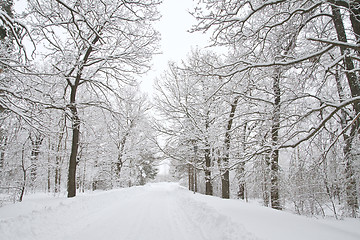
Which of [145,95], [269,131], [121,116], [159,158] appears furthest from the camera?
[145,95]

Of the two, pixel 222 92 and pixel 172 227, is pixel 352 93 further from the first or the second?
pixel 172 227

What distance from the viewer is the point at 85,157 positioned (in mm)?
19219

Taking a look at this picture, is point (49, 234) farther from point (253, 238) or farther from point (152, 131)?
point (152, 131)

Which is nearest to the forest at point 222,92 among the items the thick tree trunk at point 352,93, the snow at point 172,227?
the thick tree trunk at point 352,93

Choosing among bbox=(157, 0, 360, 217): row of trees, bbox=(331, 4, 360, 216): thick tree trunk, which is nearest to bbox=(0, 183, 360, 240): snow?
bbox=(157, 0, 360, 217): row of trees

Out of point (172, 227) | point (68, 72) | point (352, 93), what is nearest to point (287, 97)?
point (352, 93)

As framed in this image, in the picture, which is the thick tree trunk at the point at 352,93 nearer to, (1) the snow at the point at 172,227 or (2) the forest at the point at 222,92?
(2) the forest at the point at 222,92

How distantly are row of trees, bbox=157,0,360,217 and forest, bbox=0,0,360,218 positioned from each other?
55 mm

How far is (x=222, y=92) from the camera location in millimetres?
6488

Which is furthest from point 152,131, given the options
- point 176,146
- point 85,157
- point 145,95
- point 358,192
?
point 358,192

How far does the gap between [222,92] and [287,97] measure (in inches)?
73.7

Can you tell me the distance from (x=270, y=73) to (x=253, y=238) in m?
5.16

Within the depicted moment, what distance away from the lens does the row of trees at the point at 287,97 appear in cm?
451

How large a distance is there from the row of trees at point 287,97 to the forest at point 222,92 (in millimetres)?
55
